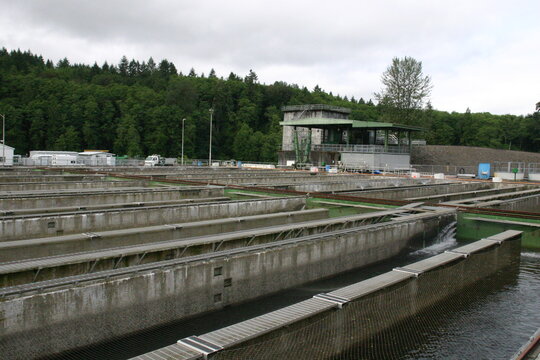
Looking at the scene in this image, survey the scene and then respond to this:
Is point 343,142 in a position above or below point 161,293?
above

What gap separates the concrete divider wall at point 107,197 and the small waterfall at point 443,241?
1302 centimetres

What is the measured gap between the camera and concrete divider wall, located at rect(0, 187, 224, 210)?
20.1m

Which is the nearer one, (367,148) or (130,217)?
(130,217)

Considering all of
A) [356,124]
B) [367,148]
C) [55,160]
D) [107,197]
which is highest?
[356,124]

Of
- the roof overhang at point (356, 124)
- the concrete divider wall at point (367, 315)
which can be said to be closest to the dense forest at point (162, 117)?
the roof overhang at point (356, 124)

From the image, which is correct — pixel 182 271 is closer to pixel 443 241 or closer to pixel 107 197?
pixel 443 241

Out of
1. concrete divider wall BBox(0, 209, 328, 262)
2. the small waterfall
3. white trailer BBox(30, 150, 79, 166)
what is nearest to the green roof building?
white trailer BBox(30, 150, 79, 166)

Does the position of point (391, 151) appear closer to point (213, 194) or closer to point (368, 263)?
point (213, 194)

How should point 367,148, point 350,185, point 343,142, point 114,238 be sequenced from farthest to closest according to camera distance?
point 343,142
point 367,148
point 350,185
point 114,238

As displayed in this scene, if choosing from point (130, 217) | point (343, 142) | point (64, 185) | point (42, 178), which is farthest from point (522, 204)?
point (343, 142)

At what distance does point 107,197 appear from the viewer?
22.8 metres

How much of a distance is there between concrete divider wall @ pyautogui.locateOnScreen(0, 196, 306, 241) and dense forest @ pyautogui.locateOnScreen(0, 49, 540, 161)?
175 ft

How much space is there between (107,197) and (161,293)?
557 inches

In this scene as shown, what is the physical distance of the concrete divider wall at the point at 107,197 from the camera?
791 inches
